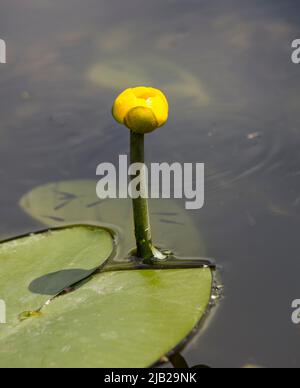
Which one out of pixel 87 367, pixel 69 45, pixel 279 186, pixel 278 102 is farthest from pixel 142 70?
pixel 87 367

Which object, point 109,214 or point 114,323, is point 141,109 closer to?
point 114,323

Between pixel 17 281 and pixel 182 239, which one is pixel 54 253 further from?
pixel 182 239

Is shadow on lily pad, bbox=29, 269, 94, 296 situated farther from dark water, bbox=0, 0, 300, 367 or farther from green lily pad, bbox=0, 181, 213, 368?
dark water, bbox=0, 0, 300, 367

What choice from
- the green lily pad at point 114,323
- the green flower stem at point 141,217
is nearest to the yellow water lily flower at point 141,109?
the green flower stem at point 141,217

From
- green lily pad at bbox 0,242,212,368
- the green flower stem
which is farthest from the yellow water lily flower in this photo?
green lily pad at bbox 0,242,212,368

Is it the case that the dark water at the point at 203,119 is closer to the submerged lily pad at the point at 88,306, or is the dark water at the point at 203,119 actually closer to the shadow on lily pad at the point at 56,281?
the submerged lily pad at the point at 88,306
